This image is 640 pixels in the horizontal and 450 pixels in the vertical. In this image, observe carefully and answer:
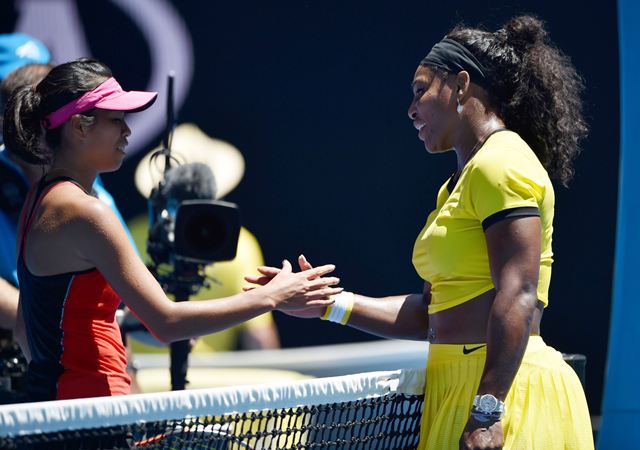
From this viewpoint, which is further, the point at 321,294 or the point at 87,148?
the point at 321,294

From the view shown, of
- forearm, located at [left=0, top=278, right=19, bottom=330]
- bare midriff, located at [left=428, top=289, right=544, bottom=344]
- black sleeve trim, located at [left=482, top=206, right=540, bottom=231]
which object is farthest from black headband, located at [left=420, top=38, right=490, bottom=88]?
forearm, located at [left=0, top=278, right=19, bottom=330]

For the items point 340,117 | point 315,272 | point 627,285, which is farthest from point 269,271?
point 627,285

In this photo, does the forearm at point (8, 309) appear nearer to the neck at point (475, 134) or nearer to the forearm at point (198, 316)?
the forearm at point (198, 316)

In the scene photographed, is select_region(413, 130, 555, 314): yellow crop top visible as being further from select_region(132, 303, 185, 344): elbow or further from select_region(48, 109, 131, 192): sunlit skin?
select_region(48, 109, 131, 192): sunlit skin

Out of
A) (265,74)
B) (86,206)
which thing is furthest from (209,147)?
(86,206)

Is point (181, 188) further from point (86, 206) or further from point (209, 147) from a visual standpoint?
point (86, 206)

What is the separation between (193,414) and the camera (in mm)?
2227

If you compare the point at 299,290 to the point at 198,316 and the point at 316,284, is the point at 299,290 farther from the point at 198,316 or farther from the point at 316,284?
the point at 198,316

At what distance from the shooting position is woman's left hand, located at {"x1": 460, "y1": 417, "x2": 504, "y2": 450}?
88.8 inches

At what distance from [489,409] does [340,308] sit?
0.73 m

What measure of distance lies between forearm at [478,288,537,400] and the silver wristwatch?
0.6 inches

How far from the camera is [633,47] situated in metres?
5.57

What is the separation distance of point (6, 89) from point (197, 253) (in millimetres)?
980

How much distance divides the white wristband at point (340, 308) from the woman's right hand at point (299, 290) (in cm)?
5
